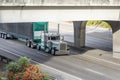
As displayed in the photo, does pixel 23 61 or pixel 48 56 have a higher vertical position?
pixel 23 61

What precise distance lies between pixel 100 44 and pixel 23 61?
3248cm

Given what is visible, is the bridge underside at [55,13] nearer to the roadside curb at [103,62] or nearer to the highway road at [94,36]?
the roadside curb at [103,62]

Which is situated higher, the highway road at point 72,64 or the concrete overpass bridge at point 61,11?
the concrete overpass bridge at point 61,11

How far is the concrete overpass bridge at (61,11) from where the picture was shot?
101 feet

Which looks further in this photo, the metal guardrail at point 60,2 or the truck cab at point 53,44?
the truck cab at point 53,44

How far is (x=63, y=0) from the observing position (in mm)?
33906

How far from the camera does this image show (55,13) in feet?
112

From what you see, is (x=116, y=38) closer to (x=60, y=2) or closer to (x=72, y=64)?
(x=72, y=64)

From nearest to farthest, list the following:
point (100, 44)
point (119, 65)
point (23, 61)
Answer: point (23, 61)
point (119, 65)
point (100, 44)

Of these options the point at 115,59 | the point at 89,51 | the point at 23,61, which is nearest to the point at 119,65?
the point at 115,59

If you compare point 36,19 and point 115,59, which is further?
point 115,59

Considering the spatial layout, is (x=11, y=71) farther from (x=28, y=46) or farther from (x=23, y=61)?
(x=28, y=46)

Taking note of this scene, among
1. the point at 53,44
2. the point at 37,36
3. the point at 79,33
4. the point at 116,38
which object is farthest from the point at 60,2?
the point at 79,33

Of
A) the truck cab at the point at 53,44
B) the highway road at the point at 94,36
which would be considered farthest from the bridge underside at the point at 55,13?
the highway road at the point at 94,36
